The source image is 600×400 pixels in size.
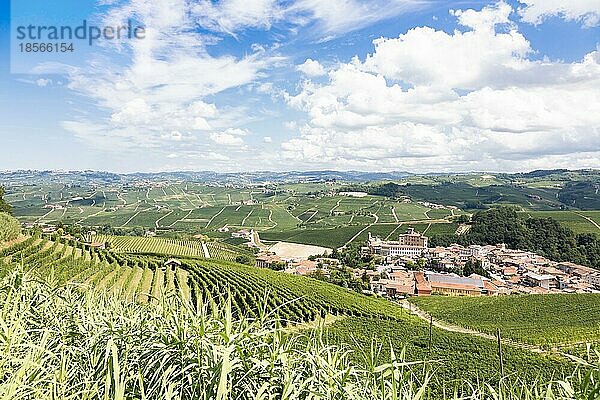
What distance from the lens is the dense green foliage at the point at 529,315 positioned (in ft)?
82.9

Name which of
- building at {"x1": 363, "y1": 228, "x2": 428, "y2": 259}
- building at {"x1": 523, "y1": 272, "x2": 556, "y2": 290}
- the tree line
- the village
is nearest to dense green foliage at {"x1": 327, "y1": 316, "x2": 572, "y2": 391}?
the village

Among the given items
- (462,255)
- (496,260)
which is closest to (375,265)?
(462,255)

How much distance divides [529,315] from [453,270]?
23275 millimetres

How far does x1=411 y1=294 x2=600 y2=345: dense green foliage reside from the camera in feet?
82.9

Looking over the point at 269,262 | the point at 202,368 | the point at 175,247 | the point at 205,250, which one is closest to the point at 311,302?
the point at 269,262

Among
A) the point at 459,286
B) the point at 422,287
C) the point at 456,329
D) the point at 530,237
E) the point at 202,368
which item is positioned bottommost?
the point at 459,286

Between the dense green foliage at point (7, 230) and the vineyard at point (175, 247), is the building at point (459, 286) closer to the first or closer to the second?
the vineyard at point (175, 247)

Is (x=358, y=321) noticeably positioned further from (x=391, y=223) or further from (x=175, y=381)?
(x=391, y=223)

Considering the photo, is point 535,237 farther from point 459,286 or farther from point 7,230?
point 7,230

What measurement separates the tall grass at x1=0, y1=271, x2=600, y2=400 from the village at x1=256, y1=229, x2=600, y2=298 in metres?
41.7

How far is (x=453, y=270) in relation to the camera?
55.4 meters

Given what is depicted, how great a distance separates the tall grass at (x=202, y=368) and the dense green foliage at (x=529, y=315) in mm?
25425

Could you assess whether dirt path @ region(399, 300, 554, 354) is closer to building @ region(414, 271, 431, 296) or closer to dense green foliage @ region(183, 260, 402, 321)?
dense green foliage @ region(183, 260, 402, 321)

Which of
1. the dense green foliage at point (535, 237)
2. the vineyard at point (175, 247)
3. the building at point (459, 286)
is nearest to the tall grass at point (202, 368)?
the building at point (459, 286)
